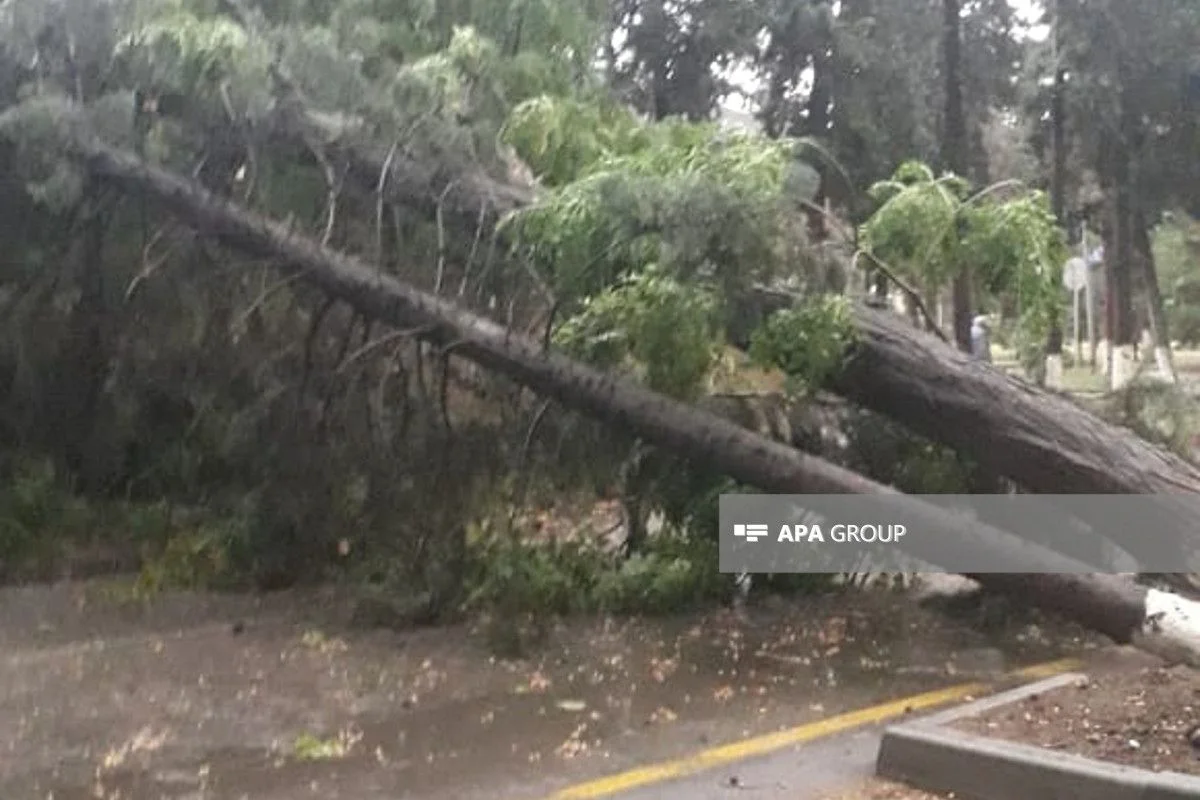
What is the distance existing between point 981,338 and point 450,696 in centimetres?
421

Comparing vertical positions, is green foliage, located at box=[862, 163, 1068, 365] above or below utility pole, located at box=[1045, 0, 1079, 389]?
below

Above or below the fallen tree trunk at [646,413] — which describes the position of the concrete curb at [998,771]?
below

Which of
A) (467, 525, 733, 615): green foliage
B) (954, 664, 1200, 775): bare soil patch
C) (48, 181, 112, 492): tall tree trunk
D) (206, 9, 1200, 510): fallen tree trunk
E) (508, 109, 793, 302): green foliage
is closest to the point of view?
(954, 664, 1200, 775): bare soil patch

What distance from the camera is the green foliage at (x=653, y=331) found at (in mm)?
6598

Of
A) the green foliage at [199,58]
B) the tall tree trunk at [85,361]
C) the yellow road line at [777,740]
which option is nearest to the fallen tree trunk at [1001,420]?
the yellow road line at [777,740]

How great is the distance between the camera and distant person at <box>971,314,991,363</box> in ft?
28.8

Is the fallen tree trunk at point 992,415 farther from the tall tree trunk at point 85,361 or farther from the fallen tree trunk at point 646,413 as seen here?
the tall tree trunk at point 85,361

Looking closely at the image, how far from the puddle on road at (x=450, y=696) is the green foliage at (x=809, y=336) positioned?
1.42m

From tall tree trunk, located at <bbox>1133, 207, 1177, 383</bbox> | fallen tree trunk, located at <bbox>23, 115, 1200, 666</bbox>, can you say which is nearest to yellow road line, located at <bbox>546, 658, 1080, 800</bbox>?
fallen tree trunk, located at <bbox>23, 115, 1200, 666</bbox>

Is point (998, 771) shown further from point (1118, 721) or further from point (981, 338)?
point (981, 338)

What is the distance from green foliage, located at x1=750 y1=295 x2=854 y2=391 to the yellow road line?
1414 millimetres

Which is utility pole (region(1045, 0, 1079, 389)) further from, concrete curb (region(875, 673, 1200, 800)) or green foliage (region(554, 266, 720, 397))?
concrete curb (region(875, 673, 1200, 800))

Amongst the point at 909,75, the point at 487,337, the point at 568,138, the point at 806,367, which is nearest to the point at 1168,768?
the point at 806,367
